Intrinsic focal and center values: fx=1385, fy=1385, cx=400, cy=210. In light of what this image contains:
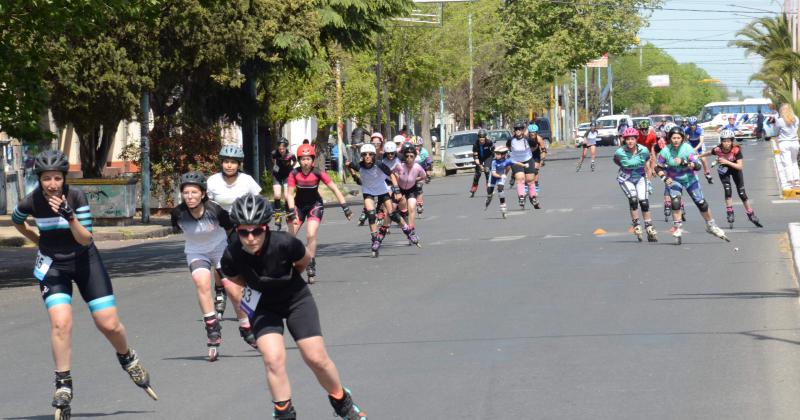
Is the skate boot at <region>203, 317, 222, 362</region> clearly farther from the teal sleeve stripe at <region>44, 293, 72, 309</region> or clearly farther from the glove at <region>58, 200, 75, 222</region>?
the glove at <region>58, 200, 75, 222</region>

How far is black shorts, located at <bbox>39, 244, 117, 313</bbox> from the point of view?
870 cm

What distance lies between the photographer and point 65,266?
8742 millimetres

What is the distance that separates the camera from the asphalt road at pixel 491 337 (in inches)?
341

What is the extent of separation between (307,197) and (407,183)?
6.21 m

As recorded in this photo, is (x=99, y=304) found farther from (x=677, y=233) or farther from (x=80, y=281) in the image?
(x=677, y=233)

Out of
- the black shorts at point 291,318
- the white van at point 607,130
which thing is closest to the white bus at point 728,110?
the white van at point 607,130

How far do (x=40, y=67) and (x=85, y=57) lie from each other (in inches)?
378

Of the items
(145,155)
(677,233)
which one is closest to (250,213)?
(677,233)

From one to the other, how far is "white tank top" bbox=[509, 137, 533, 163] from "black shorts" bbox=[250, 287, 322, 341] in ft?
75.9

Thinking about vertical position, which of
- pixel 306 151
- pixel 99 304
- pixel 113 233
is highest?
pixel 306 151

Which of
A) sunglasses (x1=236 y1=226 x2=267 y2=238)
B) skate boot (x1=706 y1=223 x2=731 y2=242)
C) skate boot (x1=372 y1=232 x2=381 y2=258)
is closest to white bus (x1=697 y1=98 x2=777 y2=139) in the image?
skate boot (x1=706 y1=223 x2=731 y2=242)

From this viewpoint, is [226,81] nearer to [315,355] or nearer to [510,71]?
[315,355]

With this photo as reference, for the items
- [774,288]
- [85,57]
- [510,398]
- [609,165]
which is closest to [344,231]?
[85,57]

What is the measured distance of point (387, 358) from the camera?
10.4 meters
